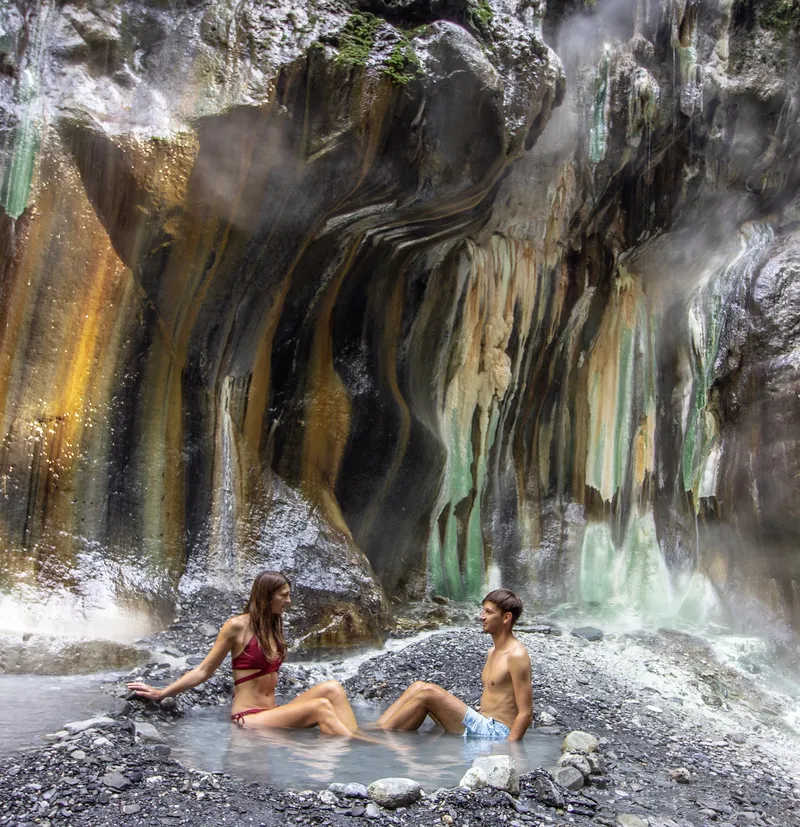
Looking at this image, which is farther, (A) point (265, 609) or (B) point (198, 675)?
(A) point (265, 609)

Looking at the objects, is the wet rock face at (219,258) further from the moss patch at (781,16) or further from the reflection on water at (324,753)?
the moss patch at (781,16)

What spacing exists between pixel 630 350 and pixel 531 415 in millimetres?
1356

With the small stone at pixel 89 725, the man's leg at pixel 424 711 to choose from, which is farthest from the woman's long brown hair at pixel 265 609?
the small stone at pixel 89 725

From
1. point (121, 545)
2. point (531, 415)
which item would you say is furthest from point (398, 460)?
point (121, 545)

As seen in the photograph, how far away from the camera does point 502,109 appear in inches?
293

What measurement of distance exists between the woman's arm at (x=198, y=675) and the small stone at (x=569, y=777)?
170cm

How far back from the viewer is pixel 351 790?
335 cm

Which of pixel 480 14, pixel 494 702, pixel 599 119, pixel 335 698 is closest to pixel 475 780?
pixel 335 698

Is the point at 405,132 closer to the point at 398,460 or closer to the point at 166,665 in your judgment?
the point at 398,460

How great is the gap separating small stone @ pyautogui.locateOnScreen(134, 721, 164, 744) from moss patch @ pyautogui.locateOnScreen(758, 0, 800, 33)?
9.24 m

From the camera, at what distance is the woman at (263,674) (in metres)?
4.49

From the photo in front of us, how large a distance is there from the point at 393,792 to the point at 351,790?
0.52 feet

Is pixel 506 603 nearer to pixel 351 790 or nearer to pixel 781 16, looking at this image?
pixel 351 790

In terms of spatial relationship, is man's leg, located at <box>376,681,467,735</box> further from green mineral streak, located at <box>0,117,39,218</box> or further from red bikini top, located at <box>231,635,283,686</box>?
green mineral streak, located at <box>0,117,39,218</box>
